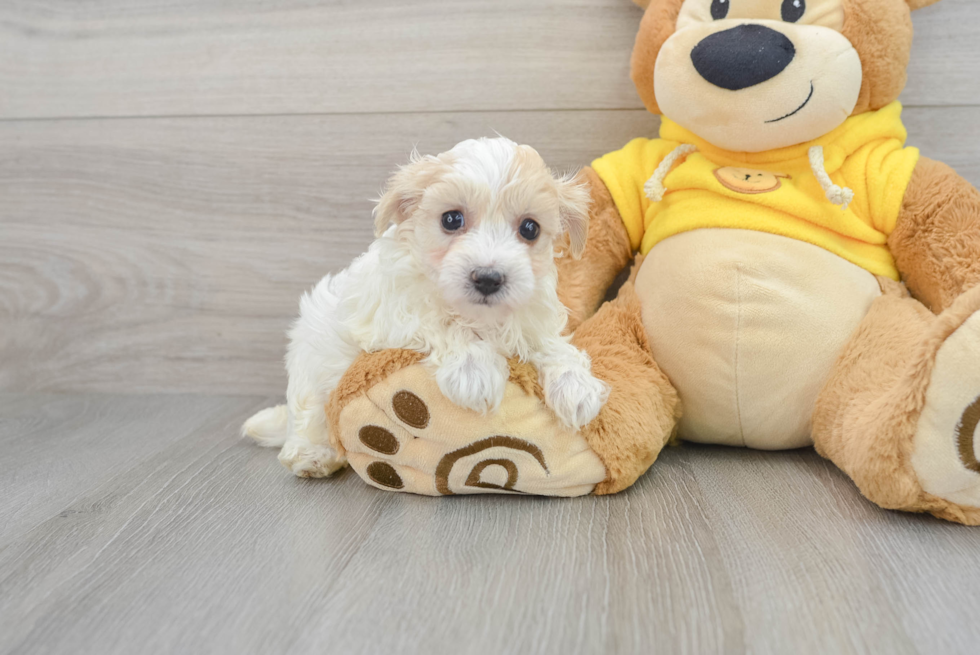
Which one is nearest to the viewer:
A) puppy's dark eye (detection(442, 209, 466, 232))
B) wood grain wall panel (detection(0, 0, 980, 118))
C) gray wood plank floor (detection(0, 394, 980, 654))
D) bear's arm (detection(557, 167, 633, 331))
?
gray wood plank floor (detection(0, 394, 980, 654))

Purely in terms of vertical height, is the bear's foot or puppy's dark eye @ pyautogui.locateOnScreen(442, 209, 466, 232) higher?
puppy's dark eye @ pyautogui.locateOnScreen(442, 209, 466, 232)

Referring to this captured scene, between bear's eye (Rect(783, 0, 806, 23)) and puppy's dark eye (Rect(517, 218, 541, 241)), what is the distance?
0.51 metres

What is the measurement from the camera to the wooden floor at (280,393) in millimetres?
710

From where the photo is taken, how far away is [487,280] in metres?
0.85

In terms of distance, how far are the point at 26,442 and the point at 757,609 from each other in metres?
1.29

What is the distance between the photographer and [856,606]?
704mm

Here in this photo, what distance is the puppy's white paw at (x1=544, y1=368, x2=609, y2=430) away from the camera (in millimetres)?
929

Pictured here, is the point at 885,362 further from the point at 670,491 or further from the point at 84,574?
the point at 84,574

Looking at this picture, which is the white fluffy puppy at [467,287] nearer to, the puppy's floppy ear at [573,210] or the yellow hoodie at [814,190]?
the puppy's floppy ear at [573,210]

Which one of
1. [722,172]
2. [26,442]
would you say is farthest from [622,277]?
[26,442]

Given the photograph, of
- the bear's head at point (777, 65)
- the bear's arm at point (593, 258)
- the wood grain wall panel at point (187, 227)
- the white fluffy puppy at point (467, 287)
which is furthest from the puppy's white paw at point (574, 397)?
the wood grain wall panel at point (187, 227)

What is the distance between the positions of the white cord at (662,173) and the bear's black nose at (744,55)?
6.2 inches

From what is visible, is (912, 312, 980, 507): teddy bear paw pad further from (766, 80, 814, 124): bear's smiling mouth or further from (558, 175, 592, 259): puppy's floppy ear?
(558, 175, 592, 259): puppy's floppy ear

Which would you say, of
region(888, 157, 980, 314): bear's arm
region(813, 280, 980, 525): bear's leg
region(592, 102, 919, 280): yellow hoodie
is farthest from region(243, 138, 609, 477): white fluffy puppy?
region(888, 157, 980, 314): bear's arm
